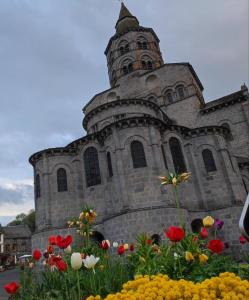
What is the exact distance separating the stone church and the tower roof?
62.4 ft

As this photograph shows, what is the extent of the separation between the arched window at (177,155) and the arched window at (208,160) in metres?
2.27

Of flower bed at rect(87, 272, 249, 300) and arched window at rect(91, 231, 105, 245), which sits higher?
arched window at rect(91, 231, 105, 245)

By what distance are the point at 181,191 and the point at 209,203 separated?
2.76 meters

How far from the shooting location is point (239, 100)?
3069 centimetres

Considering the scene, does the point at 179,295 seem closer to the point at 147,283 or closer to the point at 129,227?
the point at 147,283

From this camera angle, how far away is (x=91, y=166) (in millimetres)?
24000

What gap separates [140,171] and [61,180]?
26.1 ft

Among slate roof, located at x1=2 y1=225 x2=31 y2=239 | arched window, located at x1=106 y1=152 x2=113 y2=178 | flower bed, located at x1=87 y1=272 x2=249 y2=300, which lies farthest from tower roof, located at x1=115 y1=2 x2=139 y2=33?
slate roof, located at x1=2 y1=225 x2=31 y2=239

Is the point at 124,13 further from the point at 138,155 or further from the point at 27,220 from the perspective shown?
the point at 27,220

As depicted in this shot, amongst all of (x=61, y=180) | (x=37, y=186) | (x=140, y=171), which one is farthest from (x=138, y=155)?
(x=37, y=186)

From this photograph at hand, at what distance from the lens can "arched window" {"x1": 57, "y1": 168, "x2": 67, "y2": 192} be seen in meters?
24.2

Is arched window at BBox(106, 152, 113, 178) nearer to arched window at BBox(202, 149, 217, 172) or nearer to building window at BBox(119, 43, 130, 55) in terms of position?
arched window at BBox(202, 149, 217, 172)

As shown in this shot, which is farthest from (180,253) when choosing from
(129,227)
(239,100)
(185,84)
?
(185,84)

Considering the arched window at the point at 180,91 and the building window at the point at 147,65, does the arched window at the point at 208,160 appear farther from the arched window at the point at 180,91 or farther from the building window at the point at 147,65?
the building window at the point at 147,65
